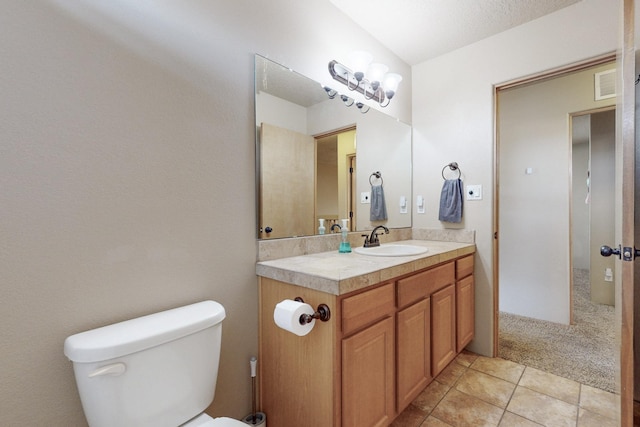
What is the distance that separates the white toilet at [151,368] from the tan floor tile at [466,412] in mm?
1202

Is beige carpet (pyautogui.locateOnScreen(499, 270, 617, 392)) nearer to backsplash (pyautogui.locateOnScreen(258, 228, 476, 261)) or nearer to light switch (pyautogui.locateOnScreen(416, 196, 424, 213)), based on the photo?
backsplash (pyautogui.locateOnScreen(258, 228, 476, 261))

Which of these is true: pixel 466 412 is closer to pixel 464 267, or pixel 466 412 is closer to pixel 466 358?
pixel 466 358

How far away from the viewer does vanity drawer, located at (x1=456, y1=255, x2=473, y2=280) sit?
78.2 inches

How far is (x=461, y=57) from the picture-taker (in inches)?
91.0

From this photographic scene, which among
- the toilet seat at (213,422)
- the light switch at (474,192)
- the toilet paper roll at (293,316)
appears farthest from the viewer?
the light switch at (474,192)

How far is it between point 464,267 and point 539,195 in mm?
1465

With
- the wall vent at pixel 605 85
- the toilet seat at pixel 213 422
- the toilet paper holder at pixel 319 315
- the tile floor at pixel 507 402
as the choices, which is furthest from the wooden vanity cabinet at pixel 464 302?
the wall vent at pixel 605 85

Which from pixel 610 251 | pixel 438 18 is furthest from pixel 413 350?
pixel 438 18

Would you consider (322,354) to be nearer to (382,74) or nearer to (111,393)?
(111,393)

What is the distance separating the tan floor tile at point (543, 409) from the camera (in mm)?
1521

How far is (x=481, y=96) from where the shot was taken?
87.3 inches

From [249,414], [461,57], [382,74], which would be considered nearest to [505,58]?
[461,57]

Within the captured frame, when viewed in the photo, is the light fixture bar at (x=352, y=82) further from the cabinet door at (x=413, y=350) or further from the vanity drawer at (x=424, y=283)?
the cabinet door at (x=413, y=350)

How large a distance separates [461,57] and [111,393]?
2.90m
